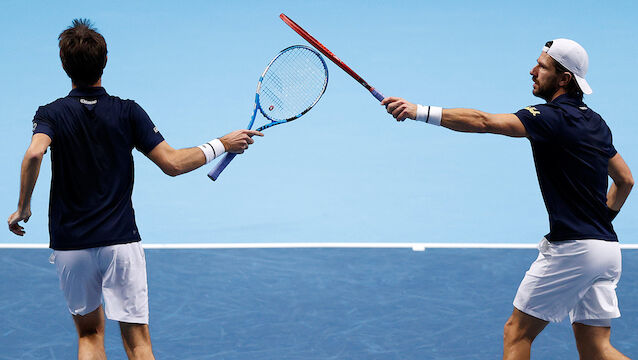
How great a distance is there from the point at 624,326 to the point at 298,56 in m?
2.72

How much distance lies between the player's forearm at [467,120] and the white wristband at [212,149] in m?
1.07

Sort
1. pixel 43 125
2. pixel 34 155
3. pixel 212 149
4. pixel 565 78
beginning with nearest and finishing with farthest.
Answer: pixel 34 155, pixel 43 125, pixel 565 78, pixel 212 149

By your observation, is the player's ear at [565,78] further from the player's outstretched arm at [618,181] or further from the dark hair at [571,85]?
the player's outstretched arm at [618,181]

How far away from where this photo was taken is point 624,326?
5.55 meters

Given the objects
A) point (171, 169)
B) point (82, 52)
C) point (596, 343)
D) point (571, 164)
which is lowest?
point (596, 343)

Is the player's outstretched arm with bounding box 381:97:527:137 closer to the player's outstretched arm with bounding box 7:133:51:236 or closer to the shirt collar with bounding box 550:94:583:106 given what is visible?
the shirt collar with bounding box 550:94:583:106

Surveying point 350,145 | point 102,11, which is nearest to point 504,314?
point 350,145

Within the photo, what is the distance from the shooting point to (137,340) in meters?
3.79

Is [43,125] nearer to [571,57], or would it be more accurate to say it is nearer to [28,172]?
[28,172]

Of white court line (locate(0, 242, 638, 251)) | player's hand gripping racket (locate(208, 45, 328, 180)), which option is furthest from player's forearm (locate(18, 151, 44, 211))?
white court line (locate(0, 242, 638, 251))

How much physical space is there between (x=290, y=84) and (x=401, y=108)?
1.08 meters

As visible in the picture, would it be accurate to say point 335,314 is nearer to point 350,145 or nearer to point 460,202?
point 460,202

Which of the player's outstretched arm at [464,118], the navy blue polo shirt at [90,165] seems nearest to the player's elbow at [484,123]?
the player's outstretched arm at [464,118]

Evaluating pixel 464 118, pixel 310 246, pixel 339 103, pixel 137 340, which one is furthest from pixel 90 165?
pixel 339 103
